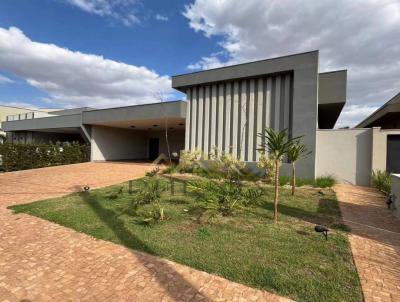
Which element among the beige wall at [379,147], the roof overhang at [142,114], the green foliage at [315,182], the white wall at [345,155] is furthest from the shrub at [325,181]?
the roof overhang at [142,114]

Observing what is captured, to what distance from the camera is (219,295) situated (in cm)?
266

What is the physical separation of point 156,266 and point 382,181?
8.72m

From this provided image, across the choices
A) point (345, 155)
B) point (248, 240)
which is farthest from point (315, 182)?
point (248, 240)

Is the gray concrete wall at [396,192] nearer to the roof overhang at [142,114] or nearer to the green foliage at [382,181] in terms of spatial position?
the green foliage at [382,181]

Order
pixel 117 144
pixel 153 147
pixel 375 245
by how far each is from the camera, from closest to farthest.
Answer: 1. pixel 375 245
2. pixel 117 144
3. pixel 153 147

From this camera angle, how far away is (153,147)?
23.9 m

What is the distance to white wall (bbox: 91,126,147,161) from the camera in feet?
61.9

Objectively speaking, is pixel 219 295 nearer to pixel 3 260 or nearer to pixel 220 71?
pixel 3 260

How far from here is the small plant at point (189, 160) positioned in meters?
11.7

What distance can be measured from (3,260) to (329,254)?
15.9 feet

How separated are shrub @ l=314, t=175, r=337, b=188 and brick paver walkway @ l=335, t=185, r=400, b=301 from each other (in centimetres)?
190

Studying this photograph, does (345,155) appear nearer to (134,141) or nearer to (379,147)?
(379,147)

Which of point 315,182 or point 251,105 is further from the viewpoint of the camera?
point 251,105

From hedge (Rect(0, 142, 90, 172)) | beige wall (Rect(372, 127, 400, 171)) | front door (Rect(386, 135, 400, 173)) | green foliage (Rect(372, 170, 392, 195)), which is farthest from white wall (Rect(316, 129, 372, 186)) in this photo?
hedge (Rect(0, 142, 90, 172))
